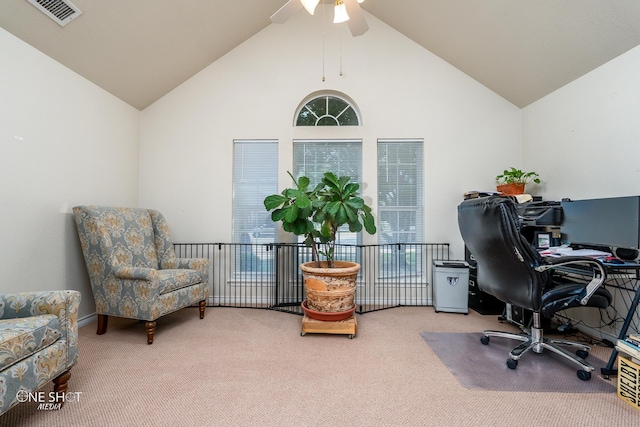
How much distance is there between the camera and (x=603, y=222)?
221cm

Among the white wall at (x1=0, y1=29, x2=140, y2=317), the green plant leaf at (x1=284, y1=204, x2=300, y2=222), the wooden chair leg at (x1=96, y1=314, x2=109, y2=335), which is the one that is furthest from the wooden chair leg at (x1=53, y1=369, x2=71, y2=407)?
the green plant leaf at (x1=284, y1=204, x2=300, y2=222)

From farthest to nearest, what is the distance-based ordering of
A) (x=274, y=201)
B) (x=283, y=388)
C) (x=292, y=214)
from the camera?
1. (x=274, y=201)
2. (x=292, y=214)
3. (x=283, y=388)

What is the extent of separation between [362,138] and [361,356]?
8.60 ft

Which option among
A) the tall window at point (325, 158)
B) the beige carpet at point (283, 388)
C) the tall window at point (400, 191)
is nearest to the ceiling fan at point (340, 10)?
the tall window at point (325, 158)

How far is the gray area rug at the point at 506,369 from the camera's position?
1.76 meters

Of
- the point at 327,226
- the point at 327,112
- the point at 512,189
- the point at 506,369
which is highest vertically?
the point at 327,112

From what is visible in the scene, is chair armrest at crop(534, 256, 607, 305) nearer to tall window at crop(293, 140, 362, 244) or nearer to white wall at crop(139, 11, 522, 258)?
white wall at crop(139, 11, 522, 258)

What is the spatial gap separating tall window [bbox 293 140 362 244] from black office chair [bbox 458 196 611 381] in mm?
1842

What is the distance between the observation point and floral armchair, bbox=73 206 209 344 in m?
2.34

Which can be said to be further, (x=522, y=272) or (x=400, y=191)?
(x=400, y=191)

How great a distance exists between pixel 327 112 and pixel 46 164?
3040 millimetres

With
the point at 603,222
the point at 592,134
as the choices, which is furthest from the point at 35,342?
the point at 592,134

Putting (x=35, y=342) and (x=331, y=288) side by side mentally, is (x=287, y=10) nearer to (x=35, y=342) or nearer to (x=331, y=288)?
(x=331, y=288)

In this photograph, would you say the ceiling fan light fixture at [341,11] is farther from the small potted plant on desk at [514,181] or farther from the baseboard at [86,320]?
the baseboard at [86,320]
